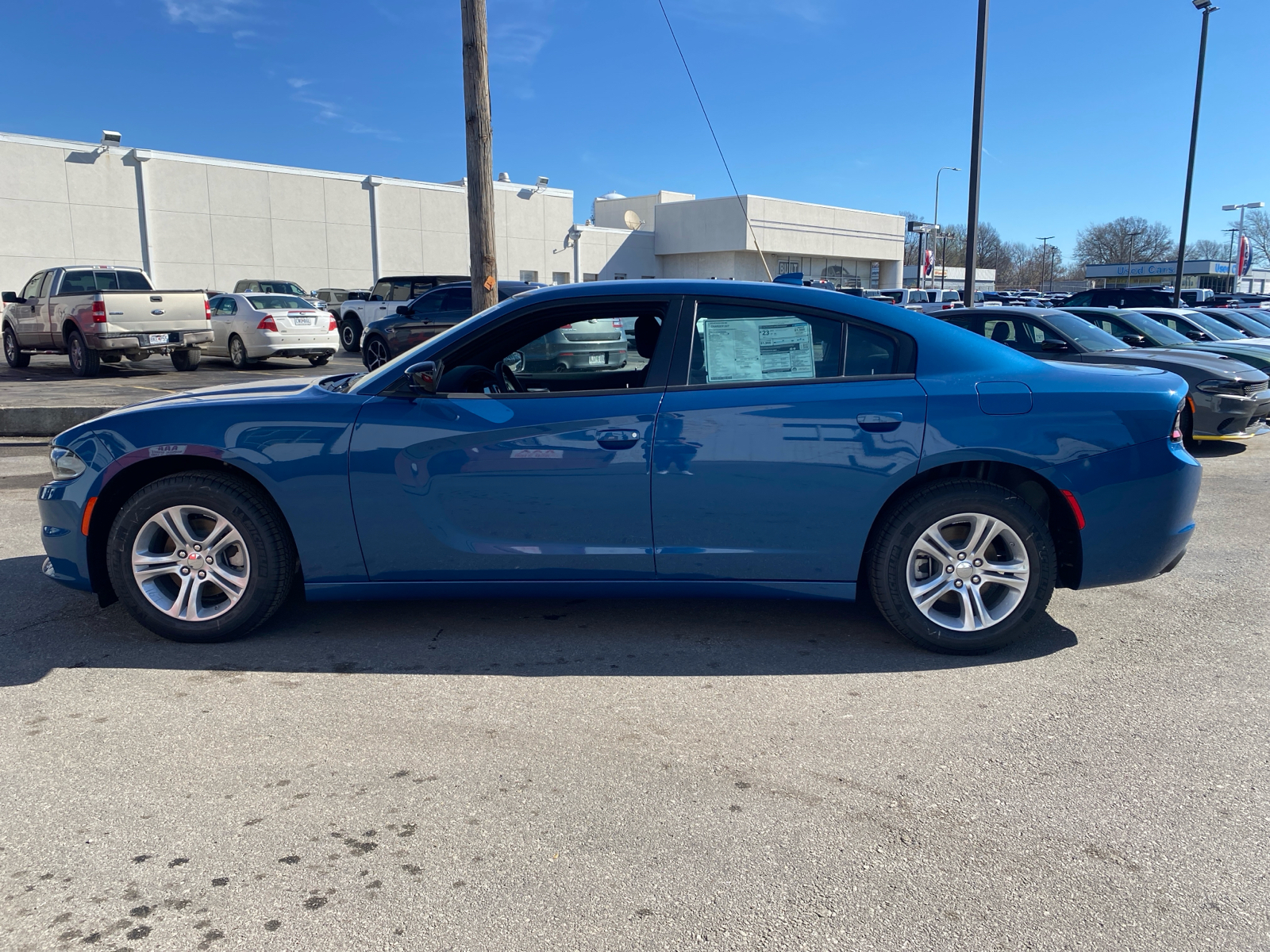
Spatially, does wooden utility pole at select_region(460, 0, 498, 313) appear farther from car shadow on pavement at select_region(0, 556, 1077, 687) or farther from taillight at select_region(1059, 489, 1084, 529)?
taillight at select_region(1059, 489, 1084, 529)

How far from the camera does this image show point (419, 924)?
239 centimetres

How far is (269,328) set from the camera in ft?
60.4

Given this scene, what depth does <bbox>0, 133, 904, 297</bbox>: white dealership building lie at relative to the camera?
103ft

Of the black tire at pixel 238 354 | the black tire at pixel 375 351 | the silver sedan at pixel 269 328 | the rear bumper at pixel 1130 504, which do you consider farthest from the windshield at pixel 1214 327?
the black tire at pixel 238 354

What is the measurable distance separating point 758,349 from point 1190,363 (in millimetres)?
7706

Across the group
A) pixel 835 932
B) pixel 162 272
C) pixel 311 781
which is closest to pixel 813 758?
pixel 835 932

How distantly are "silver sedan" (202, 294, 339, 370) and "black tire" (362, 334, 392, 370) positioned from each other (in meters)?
1.48

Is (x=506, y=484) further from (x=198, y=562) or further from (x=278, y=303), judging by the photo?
(x=278, y=303)

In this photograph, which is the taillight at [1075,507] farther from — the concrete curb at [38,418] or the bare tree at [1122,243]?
the bare tree at [1122,243]

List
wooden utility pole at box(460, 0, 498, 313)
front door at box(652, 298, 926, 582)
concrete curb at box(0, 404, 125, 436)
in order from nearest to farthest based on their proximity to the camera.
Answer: front door at box(652, 298, 926, 582) → wooden utility pole at box(460, 0, 498, 313) → concrete curb at box(0, 404, 125, 436)

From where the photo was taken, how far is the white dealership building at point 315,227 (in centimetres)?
3153

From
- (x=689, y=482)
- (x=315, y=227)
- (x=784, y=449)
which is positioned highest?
(x=315, y=227)

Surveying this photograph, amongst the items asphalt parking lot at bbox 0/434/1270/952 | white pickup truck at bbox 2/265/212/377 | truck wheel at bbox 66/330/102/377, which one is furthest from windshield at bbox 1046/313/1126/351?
truck wheel at bbox 66/330/102/377

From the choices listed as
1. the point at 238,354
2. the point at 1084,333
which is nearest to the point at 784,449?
the point at 1084,333
